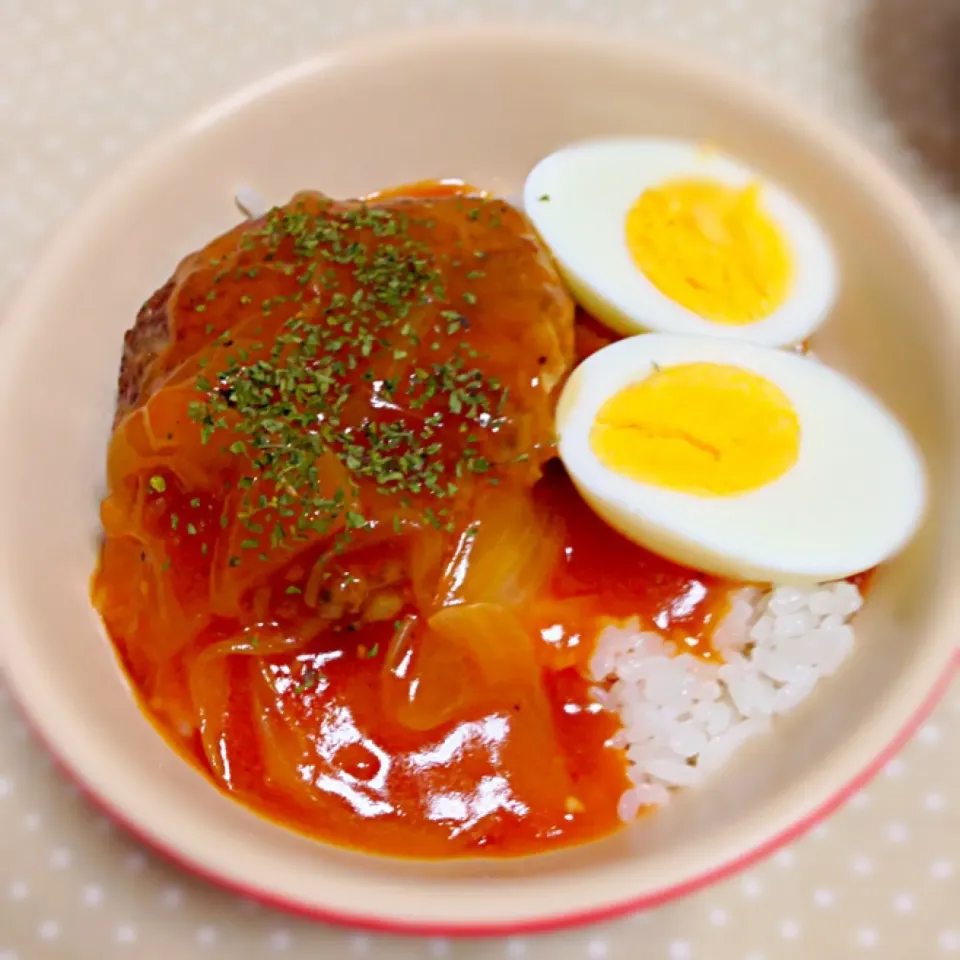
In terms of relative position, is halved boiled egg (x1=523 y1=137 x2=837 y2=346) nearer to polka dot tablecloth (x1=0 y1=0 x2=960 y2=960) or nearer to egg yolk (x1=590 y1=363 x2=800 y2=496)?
egg yolk (x1=590 y1=363 x2=800 y2=496)

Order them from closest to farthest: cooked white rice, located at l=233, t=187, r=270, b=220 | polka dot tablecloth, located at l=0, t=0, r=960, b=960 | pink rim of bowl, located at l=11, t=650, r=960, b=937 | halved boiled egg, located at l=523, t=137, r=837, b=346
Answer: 1. pink rim of bowl, located at l=11, t=650, r=960, b=937
2. polka dot tablecloth, located at l=0, t=0, r=960, b=960
3. halved boiled egg, located at l=523, t=137, r=837, b=346
4. cooked white rice, located at l=233, t=187, r=270, b=220

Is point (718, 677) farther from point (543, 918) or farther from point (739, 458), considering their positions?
point (543, 918)

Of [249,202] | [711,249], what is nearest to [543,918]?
[711,249]

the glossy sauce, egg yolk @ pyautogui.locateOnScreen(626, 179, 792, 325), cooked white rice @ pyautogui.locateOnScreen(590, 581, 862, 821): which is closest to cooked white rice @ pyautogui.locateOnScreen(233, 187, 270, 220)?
the glossy sauce

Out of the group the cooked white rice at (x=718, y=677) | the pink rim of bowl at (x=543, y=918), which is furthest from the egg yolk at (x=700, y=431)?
the pink rim of bowl at (x=543, y=918)

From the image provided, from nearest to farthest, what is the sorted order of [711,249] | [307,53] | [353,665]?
[353,665]
[711,249]
[307,53]
